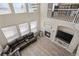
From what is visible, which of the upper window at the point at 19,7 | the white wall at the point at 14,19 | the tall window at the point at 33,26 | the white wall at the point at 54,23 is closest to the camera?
the white wall at the point at 14,19

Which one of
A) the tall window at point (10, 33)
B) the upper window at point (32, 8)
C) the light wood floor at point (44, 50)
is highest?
the upper window at point (32, 8)

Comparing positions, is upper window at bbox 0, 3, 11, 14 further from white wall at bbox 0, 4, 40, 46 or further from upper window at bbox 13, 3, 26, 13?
upper window at bbox 13, 3, 26, 13

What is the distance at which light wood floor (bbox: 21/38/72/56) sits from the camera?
385 centimetres

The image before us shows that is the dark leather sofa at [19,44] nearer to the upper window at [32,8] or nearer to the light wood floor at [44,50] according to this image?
the light wood floor at [44,50]

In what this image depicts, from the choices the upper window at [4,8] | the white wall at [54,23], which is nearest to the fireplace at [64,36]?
the white wall at [54,23]

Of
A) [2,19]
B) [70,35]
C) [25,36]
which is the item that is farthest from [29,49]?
[70,35]

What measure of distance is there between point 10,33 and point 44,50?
88.2 inches

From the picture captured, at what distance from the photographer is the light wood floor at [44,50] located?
3.85 metres

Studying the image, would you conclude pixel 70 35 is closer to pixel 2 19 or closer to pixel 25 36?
pixel 25 36

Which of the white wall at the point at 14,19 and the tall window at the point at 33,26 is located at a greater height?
the white wall at the point at 14,19

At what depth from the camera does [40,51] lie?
4066 millimetres

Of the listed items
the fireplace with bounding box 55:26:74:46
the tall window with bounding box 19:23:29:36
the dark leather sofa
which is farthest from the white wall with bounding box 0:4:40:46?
the fireplace with bounding box 55:26:74:46

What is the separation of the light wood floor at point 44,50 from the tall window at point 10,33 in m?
1.04

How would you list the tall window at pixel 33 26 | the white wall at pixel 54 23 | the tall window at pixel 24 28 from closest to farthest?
the white wall at pixel 54 23 → the tall window at pixel 24 28 → the tall window at pixel 33 26
